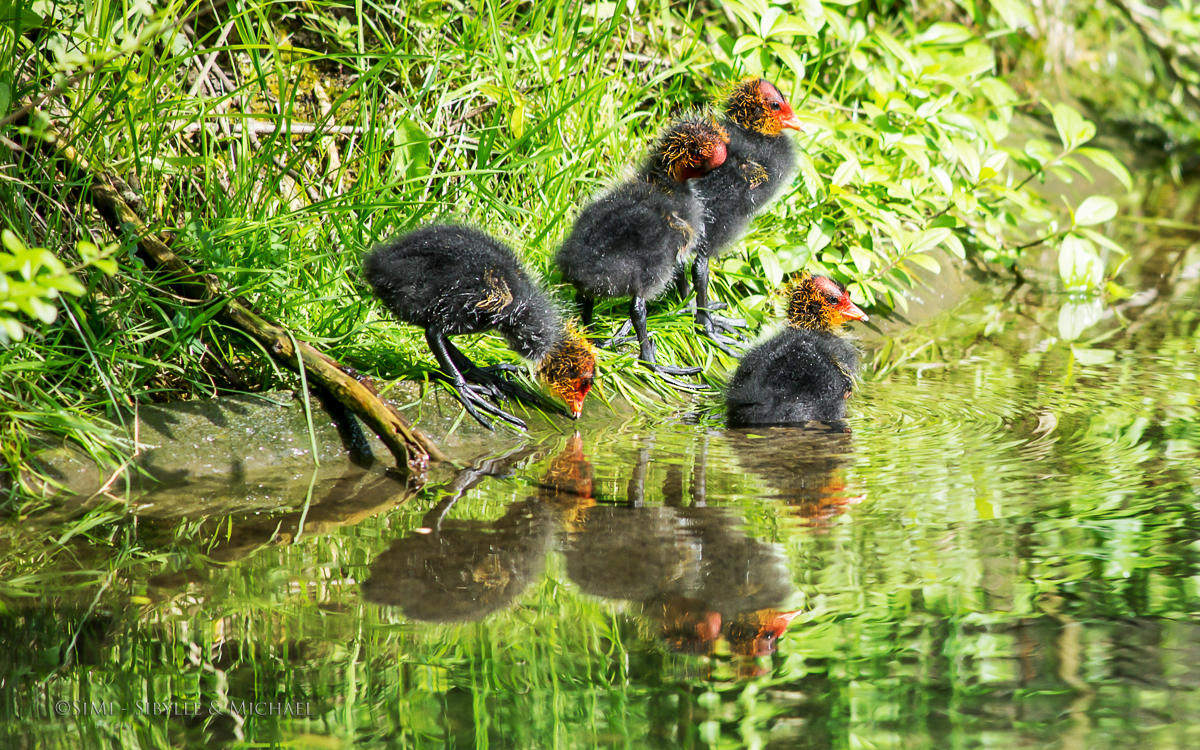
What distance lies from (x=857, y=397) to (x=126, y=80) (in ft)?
8.96

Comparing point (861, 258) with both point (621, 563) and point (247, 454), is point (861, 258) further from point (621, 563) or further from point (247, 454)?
point (247, 454)

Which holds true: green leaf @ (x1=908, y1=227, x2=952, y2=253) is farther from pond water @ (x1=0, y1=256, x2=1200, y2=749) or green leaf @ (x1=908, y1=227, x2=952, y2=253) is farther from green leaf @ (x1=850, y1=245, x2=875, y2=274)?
pond water @ (x1=0, y1=256, x2=1200, y2=749)

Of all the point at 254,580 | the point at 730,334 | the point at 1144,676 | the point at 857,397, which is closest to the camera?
the point at 1144,676

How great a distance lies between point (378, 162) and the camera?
3.99 meters

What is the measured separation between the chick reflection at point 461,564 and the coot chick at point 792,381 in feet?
3.48

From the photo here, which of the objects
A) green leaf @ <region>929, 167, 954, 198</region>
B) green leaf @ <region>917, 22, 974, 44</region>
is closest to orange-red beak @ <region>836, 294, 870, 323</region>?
green leaf @ <region>929, 167, 954, 198</region>

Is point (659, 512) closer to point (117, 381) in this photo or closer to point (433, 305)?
point (433, 305)

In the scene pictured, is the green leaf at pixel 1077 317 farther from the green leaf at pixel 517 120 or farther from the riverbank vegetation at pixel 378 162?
the green leaf at pixel 517 120

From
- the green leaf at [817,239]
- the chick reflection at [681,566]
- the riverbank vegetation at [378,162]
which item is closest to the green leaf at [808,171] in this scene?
the riverbank vegetation at [378,162]

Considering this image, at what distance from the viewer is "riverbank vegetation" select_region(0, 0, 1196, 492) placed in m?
3.16

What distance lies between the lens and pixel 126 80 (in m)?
3.29

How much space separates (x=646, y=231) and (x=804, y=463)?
1.10 metres

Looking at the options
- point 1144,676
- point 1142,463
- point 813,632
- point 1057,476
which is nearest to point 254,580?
point 813,632

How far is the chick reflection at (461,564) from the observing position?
2.27 meters
